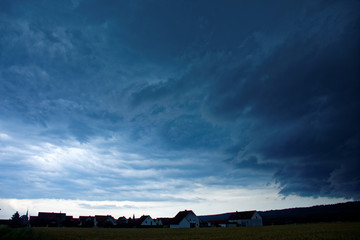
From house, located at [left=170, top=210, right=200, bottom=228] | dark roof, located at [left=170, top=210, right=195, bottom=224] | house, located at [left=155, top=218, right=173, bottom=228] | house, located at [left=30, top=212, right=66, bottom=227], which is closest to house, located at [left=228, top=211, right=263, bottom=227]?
house, located at [left=170, top=210, right=200, bottom=228]

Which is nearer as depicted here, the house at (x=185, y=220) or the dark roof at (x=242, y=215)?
the house at (x=185, y=220)

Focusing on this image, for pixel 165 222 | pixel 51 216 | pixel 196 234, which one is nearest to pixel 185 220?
pixel 165 222

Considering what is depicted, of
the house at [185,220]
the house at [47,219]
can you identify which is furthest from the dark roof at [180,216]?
the house at [47,219]

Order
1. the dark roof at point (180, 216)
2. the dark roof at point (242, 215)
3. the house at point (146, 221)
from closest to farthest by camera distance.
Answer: the dark roof at point (180, 216), the dark roof at point (242, 215), the house at point (146, 221)

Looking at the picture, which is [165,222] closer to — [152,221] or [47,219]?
[152,221]

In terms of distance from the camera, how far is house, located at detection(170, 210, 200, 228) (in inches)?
3142

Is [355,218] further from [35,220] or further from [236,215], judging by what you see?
[35,220]

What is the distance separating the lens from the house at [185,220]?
79.8 meters

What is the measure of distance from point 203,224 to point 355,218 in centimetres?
5615

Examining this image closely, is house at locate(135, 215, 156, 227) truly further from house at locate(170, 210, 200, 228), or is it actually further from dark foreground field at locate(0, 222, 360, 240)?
dark foreground field at locate(0, 222, 360, 240)

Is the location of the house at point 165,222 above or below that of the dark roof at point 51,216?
below

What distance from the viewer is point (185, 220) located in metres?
81.4

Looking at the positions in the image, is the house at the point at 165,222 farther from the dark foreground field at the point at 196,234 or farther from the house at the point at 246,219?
the dark foreground field at the point at 196,234

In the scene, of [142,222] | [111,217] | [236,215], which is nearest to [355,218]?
[236,215]
